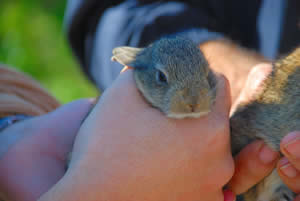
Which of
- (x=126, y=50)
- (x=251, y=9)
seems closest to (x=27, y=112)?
(x=126, y=50)

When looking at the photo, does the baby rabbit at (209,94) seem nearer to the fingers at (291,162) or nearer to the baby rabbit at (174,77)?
the baby rabbit at (174,77)

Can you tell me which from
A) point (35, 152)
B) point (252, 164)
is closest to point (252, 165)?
point (252, 164)

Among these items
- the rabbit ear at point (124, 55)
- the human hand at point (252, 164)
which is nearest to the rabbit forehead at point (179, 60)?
the rabbit ear at point (124, 55)

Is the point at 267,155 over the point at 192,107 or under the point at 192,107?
under

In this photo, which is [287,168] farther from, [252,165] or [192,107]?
[192,107]

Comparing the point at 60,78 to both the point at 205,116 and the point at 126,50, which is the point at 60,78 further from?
the point at 205,116

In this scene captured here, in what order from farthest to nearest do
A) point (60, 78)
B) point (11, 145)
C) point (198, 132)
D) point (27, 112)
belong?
point (60, 78) → point (27, 112) → point (11, 145) → point (198, 132)
